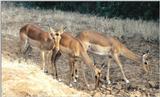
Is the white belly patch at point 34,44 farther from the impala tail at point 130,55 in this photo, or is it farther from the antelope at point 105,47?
the impala tail at point 130,55

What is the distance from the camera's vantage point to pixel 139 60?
10.4 metres

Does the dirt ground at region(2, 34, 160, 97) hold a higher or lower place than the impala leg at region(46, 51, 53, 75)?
lower

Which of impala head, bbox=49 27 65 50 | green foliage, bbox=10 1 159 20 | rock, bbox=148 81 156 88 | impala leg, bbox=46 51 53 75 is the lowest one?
rock, bbox=148 81 156 88

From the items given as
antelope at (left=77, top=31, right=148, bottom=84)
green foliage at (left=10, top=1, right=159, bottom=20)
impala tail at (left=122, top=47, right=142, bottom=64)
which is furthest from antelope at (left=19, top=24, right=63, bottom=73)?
green foliage at (left=10, top=1, right=159, bottom=20)

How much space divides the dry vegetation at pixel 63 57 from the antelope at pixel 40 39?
0.18 metres

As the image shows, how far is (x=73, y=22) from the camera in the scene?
1201cm

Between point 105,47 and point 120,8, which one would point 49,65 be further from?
point 120,8

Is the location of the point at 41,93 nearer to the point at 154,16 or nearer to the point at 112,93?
the point at 112,93

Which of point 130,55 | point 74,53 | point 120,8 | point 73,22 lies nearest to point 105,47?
point 130,55

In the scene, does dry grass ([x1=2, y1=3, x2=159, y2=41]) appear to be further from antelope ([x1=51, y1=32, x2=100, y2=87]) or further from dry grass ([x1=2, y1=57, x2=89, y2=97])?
dry grass ([x1=2, y1=57, x2=89, y2=97])

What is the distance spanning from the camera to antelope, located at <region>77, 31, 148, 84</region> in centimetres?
1007

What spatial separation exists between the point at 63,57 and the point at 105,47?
0.76 meters

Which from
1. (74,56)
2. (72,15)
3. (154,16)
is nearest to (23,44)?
(74,56)

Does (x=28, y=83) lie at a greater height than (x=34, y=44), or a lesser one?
lesser
